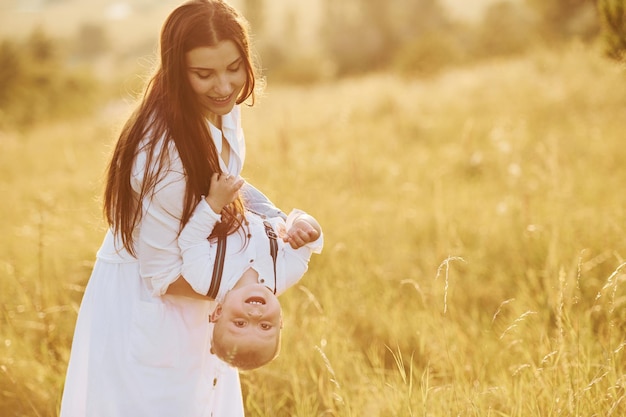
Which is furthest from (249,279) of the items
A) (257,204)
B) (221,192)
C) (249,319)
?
(257,204)

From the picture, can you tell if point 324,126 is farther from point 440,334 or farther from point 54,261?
point 440,334

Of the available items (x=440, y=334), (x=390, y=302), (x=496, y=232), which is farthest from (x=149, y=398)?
(x=496, y=232)

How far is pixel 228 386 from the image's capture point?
227cm

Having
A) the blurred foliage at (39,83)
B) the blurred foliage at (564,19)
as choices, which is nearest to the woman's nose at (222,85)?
the blurred foliage at (39,83)

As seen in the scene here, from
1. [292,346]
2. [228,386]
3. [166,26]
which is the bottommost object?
[292,346]

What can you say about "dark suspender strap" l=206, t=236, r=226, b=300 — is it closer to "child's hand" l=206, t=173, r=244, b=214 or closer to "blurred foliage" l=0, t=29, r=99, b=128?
"child's hand" l=206, t=173, r=244, b=214

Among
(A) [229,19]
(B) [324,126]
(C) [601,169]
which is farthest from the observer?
(B) [324,126]

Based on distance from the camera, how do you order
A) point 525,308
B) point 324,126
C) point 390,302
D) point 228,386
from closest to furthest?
point 228,386 → point 525,308 → point 390,302 → point 324,126

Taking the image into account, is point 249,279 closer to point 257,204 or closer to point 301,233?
point 301,233

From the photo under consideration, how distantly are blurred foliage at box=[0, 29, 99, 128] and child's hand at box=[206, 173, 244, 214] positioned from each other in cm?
1357

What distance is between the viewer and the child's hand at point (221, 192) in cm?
185

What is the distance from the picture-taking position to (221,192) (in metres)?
1.85

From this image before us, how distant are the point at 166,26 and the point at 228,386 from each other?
129cm

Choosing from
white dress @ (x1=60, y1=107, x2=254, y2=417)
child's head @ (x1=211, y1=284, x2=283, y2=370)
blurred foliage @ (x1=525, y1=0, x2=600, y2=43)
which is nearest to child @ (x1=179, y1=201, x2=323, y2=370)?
child's head @ (x1=211, y1=284, x2=283, y2=370)
